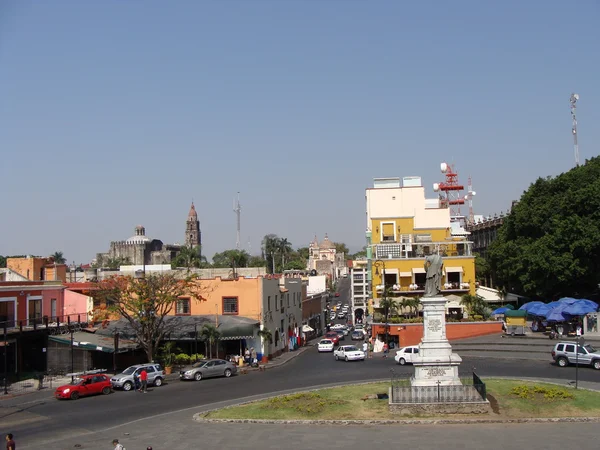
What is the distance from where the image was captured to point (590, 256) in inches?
2184

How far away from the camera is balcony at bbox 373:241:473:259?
60062mm

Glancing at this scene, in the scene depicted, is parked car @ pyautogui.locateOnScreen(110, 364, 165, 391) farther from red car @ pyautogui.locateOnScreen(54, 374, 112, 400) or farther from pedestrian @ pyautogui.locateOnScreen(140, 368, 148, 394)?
pedestrian @ pyautogui.locateOnScreen(140, 368, 148, 394)

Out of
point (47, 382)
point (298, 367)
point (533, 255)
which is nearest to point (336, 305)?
point (533, 255)

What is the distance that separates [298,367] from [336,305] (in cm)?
9907

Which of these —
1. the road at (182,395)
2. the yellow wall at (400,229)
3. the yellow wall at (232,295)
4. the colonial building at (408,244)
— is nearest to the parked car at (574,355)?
the road at (182,395)

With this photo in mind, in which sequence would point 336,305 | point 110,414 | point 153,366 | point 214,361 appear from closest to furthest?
point 110,414 → point 153,366 → point 214,361 → point 336,305

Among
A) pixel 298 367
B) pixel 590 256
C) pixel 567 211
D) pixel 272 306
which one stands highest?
pixel 567 211

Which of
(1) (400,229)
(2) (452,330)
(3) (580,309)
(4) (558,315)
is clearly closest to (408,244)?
(1) (400,229)

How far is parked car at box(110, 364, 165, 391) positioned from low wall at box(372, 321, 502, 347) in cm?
2117

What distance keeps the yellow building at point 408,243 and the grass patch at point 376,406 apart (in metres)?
31.5

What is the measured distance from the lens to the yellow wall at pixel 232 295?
48.5m

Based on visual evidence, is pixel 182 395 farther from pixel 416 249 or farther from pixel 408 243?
pixel 408 243

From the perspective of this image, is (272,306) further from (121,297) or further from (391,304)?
(121,297)

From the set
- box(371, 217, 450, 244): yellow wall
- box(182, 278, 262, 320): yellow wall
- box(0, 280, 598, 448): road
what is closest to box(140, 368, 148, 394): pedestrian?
box(0, 280, 598, 448): road
